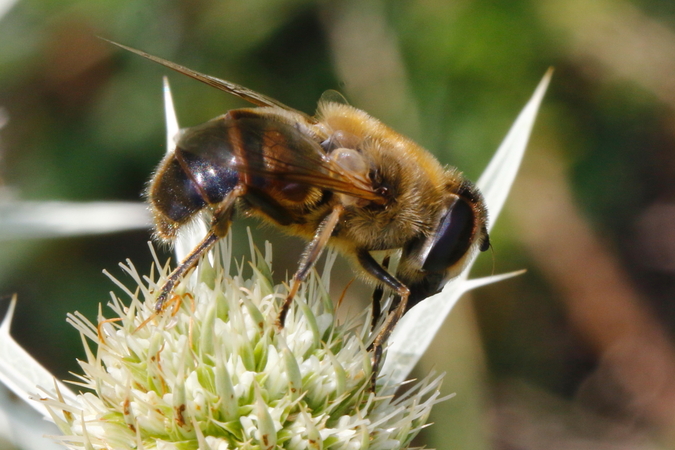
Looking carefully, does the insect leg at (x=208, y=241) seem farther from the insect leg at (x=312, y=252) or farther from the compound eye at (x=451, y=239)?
the compound eye at (x=451, y=239)

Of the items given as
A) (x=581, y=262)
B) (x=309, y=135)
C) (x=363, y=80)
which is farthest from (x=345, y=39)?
(x=309, y=135)

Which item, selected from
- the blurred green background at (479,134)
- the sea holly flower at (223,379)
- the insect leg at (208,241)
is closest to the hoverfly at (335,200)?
the insect leg at (208,241)

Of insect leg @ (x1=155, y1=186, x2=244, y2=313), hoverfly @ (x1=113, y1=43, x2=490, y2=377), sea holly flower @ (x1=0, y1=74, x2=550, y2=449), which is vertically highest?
hoverfly @ (x1=113, y1=43, x2=490, y2=377)

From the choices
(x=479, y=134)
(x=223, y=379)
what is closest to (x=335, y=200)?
(x=223, y=379)

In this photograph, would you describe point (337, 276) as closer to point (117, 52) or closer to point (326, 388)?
point (117, 52)

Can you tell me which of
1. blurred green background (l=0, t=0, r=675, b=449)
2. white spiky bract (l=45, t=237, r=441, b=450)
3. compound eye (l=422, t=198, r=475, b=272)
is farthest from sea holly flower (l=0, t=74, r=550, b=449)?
blurred green background (l=0, t=0, r=675, b=449)

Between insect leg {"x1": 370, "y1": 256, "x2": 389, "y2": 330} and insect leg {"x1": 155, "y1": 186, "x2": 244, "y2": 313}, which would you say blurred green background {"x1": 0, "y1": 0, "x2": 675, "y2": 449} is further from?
insect leg {"x1": 155, "y1": 186, "x2": 244, "y2": 313}
